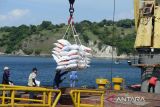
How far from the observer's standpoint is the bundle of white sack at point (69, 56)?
21.8 m

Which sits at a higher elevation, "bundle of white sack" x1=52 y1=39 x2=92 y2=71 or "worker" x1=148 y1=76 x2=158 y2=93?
"bundle of white sack" x1=52 y1=39 x2=92 y2=71

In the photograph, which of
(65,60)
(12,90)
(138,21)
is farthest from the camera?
(138,21)

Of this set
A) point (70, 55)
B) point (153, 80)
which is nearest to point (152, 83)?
point (153, 80)

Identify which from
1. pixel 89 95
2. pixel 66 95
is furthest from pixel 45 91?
pixel 89 95

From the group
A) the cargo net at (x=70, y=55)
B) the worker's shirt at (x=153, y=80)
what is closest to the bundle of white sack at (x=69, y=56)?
the cargo net at (x=70, y=55)

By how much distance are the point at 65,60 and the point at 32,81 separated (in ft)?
13.5

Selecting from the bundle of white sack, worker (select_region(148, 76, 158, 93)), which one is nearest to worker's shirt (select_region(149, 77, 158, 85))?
worker (select_region(148, 76, 158, 93))

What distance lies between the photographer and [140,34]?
33031 millimetres

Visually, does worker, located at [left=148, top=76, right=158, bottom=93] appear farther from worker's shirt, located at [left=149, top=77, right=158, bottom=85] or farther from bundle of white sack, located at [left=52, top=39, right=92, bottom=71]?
bundle of white sack, located at [left=52, top=39, right=92, bottom=71]

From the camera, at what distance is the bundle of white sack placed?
21.8 meters

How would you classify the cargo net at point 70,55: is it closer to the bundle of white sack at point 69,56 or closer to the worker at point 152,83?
the bundle of white sack at point 69,56

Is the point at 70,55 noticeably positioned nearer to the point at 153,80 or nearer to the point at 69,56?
the point at 69,56

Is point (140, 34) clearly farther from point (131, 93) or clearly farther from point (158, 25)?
point (131, 93)

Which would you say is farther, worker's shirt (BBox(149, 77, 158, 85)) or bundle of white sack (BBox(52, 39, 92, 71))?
worker's shirt (BBox(149, 77, 158, 85))
